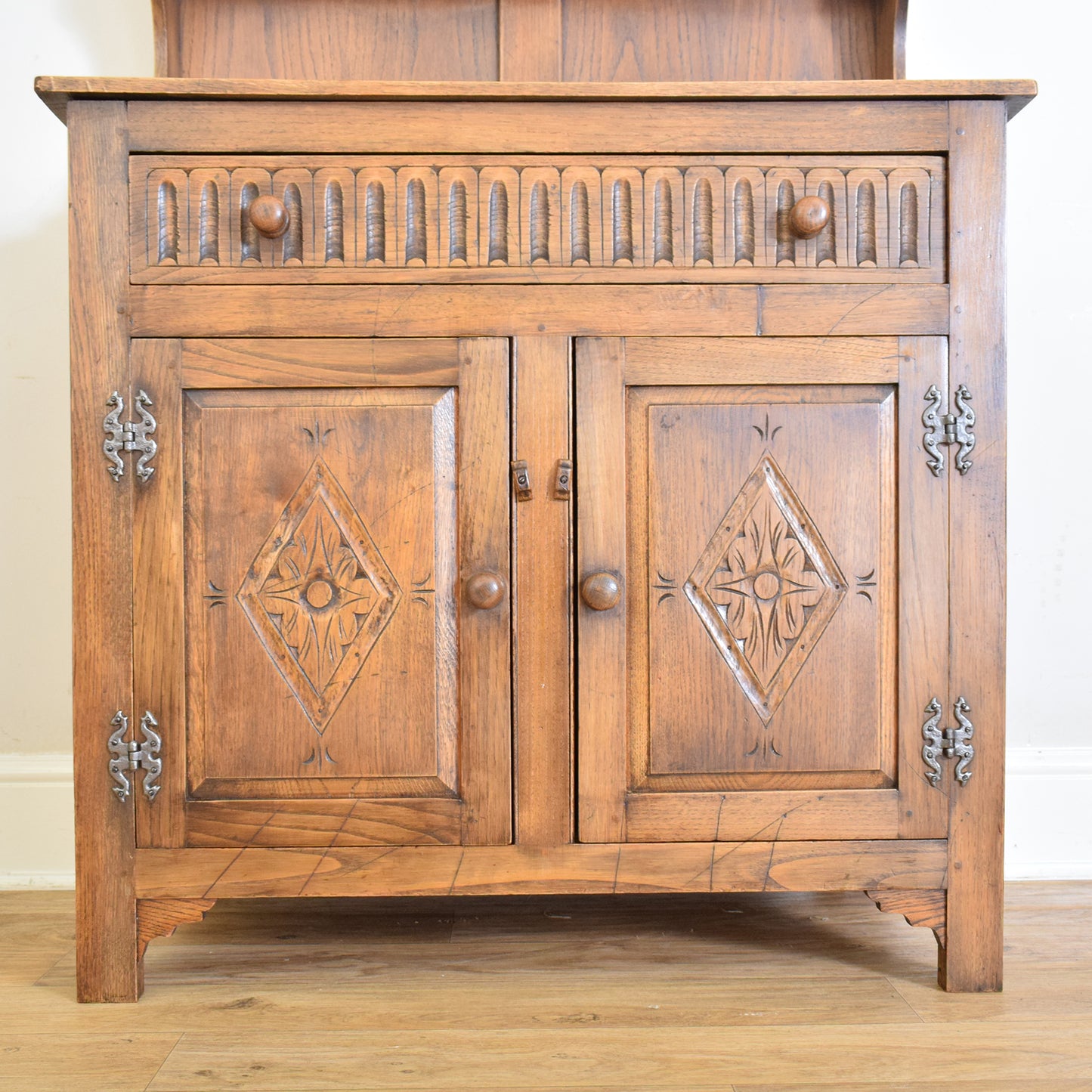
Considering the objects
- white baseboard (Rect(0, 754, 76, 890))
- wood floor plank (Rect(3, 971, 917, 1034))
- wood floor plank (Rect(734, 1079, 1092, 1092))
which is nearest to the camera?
wood floor plank (Rect(734, 1079, 1092, 1092))

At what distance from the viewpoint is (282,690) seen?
4.17 ft

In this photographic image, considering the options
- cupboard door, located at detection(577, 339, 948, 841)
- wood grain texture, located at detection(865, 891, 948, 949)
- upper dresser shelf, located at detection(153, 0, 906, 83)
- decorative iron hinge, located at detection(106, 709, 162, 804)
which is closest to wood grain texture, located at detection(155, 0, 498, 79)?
upper dresser shelf, located at detection(153, 0, 906, 83)

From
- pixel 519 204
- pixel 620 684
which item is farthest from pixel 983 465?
pixel 519 204

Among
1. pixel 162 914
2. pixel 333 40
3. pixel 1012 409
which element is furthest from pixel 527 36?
pixel 162 914

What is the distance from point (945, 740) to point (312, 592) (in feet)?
3.00

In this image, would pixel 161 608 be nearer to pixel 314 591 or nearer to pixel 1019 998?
pixel 314 591

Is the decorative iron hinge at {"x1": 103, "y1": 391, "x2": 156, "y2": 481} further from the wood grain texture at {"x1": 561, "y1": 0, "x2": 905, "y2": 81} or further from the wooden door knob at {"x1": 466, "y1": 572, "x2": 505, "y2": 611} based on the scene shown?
the wood grain texture at {"x1": 561, "y1": 0, "x2": 905, "y2": 81}

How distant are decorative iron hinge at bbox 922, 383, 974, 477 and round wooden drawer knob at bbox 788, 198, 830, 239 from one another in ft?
0.91

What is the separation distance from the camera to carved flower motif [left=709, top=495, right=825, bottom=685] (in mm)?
1290

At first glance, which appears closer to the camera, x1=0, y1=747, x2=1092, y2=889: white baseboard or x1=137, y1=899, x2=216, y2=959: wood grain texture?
x1=137, y1=899, x2=216, y2=959: wood grain texture

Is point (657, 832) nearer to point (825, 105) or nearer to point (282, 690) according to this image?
point (282, 690)

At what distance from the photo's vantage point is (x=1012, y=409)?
1.83m

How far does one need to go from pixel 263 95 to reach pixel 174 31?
496 mm

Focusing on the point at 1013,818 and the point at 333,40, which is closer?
the point at 333,40
